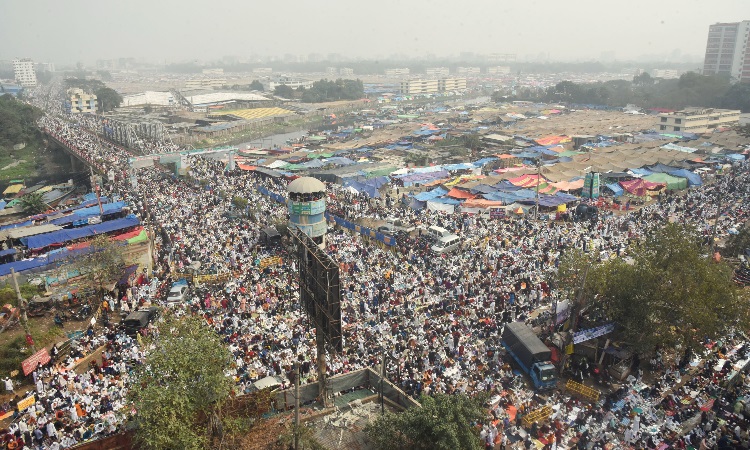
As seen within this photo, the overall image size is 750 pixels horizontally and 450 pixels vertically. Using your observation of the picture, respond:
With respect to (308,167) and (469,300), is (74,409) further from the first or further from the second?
(308,167)

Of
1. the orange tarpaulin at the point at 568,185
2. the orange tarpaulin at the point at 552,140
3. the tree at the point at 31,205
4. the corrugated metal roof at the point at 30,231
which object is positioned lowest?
the tree at the point at 31,205

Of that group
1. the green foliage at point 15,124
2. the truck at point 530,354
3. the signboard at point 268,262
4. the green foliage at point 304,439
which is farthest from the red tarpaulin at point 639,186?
the green foliage at point 15,124

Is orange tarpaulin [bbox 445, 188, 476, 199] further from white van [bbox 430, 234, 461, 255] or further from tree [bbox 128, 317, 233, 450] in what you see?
tree [bbox 128, 317, 233, 450]

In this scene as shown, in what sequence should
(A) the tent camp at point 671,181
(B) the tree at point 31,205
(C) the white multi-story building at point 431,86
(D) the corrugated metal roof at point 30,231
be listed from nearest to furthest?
(D) the corrugated metal roof at point 30,231
(B) the tree at point 31,205
(A) the tent camp at point 671,181
(C) the white multi-story building at point 431,86

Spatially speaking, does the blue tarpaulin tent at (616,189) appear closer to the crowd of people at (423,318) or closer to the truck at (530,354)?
the crowd of people at (423,318)

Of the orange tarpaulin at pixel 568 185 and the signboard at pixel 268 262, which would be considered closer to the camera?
the signboard at pixel 268 262

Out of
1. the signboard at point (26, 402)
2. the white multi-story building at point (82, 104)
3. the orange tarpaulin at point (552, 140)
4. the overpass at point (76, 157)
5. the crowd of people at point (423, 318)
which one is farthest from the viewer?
the white multi-story building at point (82, 104)

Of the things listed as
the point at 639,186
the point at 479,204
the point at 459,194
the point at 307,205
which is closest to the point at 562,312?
Answer: the point at 307,205

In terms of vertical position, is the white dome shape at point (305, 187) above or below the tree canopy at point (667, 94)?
below
